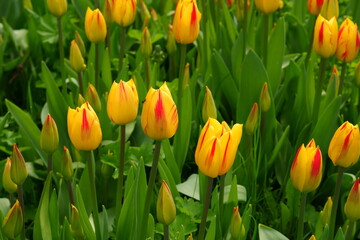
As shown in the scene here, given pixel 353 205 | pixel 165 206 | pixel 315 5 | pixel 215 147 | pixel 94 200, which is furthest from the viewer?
pixel 315 5

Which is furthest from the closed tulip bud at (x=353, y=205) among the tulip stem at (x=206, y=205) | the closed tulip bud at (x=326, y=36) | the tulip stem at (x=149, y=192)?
the closed tulip bud at (x=326, y=36)

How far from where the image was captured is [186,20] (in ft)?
A: 7.18

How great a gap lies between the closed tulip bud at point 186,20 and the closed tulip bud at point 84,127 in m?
0.63

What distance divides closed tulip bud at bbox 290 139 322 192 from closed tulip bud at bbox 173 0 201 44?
70cm

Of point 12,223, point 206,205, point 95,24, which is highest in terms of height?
point 95,24

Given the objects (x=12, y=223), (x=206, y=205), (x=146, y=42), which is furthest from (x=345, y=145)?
(x=146, y=42)

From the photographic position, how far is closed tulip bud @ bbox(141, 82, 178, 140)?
1.51m

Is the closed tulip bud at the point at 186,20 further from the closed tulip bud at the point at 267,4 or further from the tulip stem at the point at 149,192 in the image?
the tulip stem at the point at 149,192

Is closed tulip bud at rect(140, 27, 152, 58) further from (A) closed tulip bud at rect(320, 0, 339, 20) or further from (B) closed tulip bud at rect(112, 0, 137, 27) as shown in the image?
(A) closed tulip bud at rect(320, 0, 339, 20)

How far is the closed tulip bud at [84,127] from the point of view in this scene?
1647 mm

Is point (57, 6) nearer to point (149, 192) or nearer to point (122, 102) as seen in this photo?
point (122, 102)

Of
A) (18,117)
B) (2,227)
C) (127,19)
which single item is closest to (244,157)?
(127,19)

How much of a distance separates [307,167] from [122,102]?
1.55ft

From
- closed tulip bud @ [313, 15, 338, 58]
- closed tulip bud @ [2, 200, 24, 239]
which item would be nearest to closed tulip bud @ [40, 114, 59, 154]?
closed tulip bud @ [2, 200, 24, 239]
